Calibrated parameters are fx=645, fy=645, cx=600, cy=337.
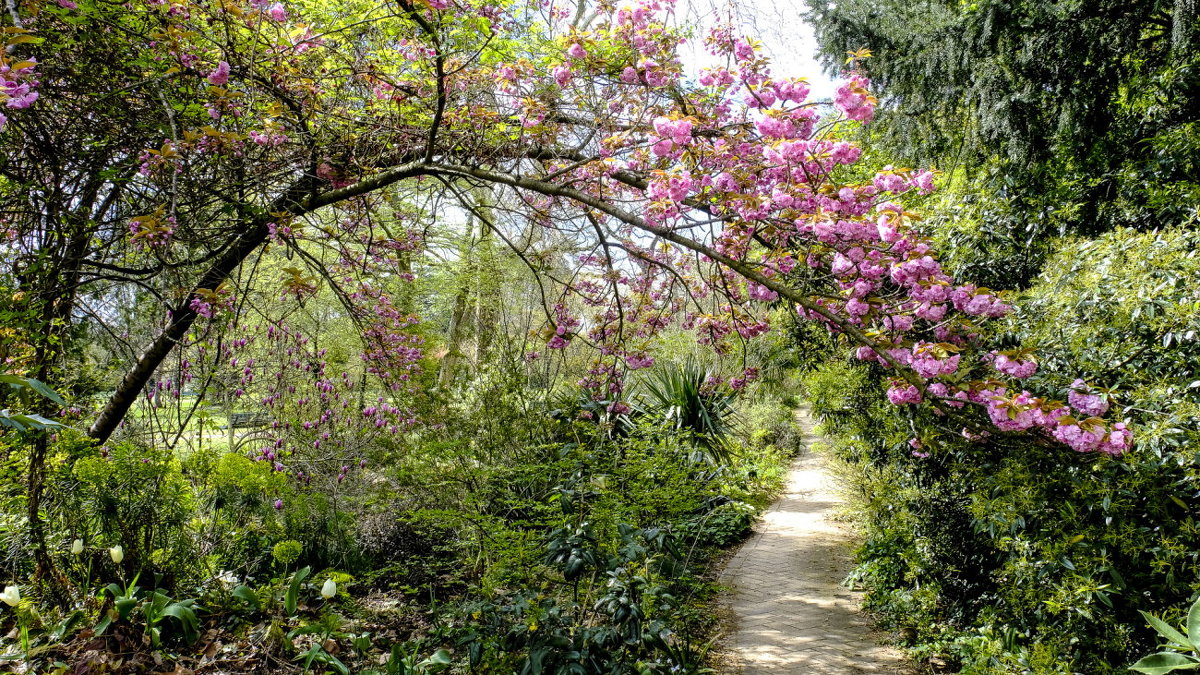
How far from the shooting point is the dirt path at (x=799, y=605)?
3.75m

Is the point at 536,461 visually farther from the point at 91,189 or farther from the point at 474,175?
the point at 91,189

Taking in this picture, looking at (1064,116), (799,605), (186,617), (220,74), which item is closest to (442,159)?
(220,74)

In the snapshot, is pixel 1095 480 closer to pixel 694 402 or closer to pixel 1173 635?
pixel 1173 635

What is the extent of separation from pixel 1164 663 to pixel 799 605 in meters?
3.47

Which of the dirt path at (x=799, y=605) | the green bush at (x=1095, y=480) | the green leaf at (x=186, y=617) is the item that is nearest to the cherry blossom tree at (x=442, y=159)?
the green bush at (x=1095, y=480)

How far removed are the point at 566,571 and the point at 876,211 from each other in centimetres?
197

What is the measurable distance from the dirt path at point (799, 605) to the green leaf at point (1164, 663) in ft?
7.61

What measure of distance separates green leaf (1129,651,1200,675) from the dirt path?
91.3 inches

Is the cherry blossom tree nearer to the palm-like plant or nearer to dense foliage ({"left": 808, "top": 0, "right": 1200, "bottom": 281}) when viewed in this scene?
dense foliage ({"left": 808, "top": 0, "right": 1200, "bottom": 281})

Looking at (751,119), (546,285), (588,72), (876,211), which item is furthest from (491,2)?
(546,285)

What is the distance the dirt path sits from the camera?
3.75 m

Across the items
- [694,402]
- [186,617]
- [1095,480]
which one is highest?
[694,402]

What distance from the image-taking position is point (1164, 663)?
1.48 meters

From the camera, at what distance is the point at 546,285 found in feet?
31.2
